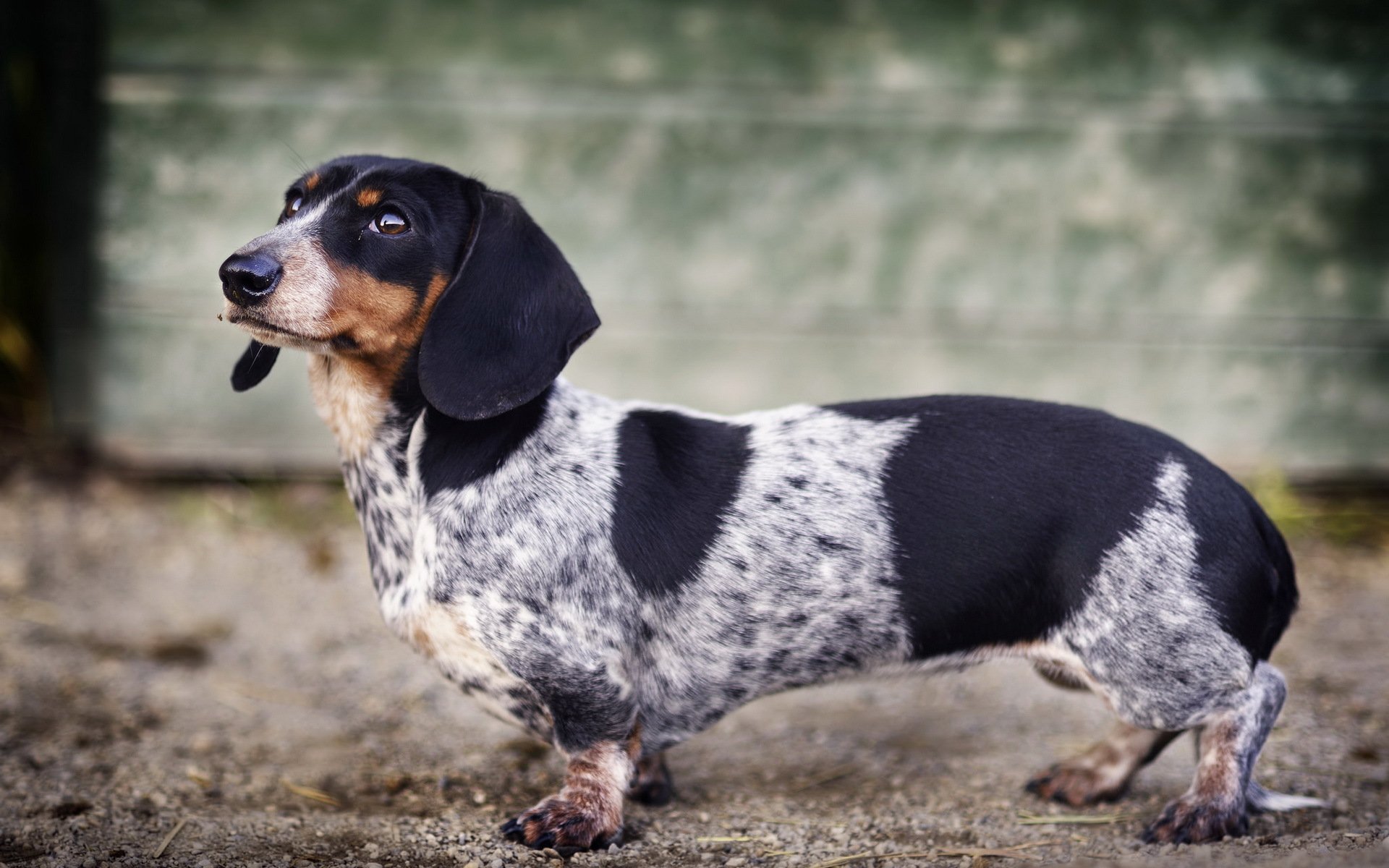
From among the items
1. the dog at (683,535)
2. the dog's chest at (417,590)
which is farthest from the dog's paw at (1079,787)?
the dog's chest at (417,590)

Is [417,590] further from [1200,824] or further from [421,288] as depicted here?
[1200,824]

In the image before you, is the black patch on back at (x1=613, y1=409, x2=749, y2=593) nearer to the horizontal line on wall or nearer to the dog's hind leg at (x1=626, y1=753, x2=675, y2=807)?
the dog's hind leg at (x1=626, y1=753, x2=675, y2=807)

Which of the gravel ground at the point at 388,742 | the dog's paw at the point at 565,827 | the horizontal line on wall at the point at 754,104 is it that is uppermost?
the horizontal line on wall at the point at 754,104

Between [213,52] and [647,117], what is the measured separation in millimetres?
1707

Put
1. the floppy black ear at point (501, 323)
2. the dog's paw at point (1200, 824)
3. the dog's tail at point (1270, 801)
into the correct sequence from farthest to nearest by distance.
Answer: the dog's tail at point (1270, 801)
the dog's paw at point (1200, 824)
the floppy black ear at point (501, 323)

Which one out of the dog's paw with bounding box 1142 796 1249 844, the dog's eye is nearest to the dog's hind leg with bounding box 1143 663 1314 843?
the dog's paw with bounding box 1142 796 1249 844

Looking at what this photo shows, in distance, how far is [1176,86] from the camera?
4.84 m

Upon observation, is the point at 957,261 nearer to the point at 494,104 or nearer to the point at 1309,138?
the point at 1309,138

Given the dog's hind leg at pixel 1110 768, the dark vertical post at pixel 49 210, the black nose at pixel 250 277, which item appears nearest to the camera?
the black nose at pixel 250 277

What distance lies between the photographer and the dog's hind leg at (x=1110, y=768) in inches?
108

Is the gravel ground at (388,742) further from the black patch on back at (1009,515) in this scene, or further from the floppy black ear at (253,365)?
the floppy black ear at (253,365)

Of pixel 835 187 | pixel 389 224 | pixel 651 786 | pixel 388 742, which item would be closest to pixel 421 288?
pixel 389 224

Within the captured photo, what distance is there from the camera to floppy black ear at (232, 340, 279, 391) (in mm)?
2670

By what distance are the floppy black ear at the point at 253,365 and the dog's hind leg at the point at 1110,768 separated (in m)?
2.04
